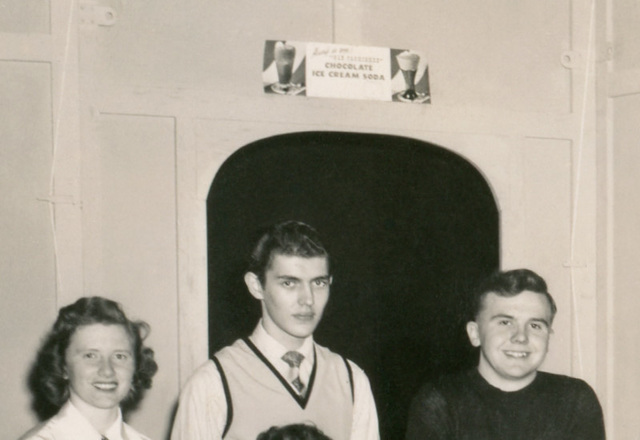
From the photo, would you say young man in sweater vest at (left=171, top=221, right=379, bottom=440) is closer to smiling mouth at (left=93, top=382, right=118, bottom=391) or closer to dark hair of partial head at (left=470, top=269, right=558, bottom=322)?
smiling mouth at (left=93, top=382, right=118, bottom=391)

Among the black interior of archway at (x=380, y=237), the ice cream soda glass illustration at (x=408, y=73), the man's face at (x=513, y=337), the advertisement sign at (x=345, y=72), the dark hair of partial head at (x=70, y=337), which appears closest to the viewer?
the dark hair of partial head at (x=70, y=337)

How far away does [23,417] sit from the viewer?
140 inches

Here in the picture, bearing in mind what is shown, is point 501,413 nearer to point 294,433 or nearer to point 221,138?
point 294,433

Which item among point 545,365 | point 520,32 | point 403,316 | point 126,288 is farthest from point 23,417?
point 520,32

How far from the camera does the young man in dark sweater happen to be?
10.1 feet

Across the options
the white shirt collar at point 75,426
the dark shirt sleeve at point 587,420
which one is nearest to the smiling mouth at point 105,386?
the white shirt collar at point 75,426

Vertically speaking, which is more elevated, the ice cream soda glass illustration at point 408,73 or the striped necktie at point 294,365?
the ice cream soda glass illustration at point 408,73

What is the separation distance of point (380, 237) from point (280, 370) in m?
1.80

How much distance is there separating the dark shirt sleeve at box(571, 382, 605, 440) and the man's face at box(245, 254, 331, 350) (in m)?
0.92

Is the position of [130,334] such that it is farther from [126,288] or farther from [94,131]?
[94,131]

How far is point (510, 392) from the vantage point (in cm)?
313

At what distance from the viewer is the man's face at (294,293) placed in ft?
10.2

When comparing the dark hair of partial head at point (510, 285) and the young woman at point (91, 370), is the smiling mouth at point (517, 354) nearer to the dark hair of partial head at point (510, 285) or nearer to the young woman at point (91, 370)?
the dark hair of partial head at point (510, 285)

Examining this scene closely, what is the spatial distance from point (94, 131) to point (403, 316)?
1955 millimetres
